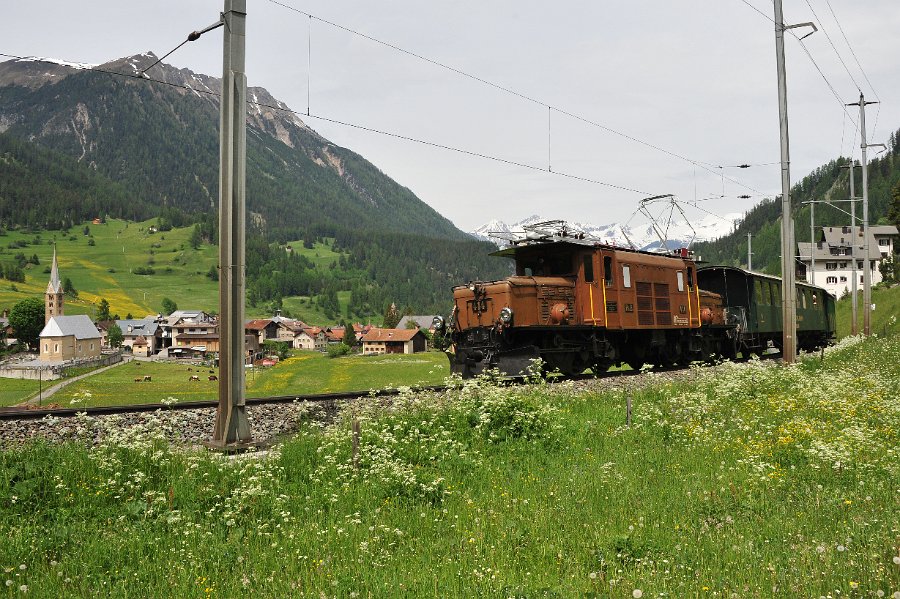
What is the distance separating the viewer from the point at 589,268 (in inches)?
795

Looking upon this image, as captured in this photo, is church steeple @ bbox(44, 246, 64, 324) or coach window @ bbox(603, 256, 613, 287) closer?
coach window @ bbox(603, 256, 613, 287)

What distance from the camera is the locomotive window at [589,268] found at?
20.2 m

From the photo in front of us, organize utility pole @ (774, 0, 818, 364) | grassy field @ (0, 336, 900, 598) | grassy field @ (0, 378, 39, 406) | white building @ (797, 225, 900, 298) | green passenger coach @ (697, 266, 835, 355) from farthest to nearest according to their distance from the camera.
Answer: white building @ (797, 225, 900, 298) < grassy field @ (0, 378, 39, 406) < green passenger coach @ (697, 266, 835, 355) < utility pole @ (774, 0, 818, 364) < grassy field @ (0, 336, 900, 598)

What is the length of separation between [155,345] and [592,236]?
161528 millimetres

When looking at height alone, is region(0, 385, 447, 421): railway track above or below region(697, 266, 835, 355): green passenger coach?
below

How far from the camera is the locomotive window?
66.2 feet

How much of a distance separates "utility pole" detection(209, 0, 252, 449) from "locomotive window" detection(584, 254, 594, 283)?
11752 mm

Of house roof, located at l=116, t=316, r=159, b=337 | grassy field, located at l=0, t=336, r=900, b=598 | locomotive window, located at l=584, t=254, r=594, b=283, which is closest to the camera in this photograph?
grassy field, located at l=0, t=336, r=900, b=598

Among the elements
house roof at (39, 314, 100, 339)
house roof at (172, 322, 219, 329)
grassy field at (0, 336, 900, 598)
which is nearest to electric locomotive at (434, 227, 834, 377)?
grassy field at (0, 336, 900, 598)

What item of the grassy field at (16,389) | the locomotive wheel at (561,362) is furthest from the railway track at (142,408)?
the grassy field at (16,389)

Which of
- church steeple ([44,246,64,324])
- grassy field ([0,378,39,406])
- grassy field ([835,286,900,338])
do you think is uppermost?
church steeple ([44,246,64,324])

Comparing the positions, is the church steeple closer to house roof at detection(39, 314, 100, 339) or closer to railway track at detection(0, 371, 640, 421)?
house roof at detection(39, 314, 100, 339)

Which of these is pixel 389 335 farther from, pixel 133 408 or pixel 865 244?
pixel 133 408

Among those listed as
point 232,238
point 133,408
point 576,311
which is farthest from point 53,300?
point 232,238
